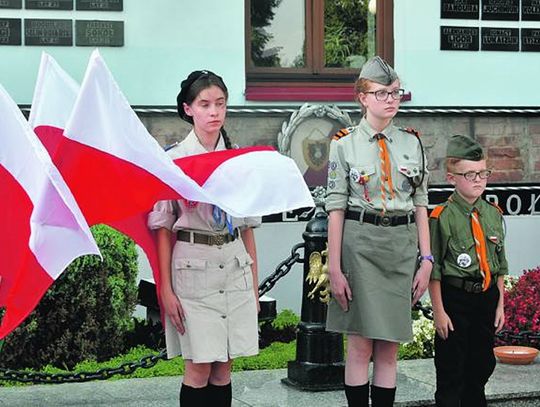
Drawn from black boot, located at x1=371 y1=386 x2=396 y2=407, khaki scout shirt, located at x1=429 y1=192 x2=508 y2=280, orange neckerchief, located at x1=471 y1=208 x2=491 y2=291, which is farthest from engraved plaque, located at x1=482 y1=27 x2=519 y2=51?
black boot, located at x1=371 y1=386 x2=396 y2=407

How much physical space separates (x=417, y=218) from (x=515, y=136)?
16.3ft

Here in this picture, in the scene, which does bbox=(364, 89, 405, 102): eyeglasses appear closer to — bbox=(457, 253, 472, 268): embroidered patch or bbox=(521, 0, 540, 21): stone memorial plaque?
bbox=(457, 253, 472, 268): embroidered patch

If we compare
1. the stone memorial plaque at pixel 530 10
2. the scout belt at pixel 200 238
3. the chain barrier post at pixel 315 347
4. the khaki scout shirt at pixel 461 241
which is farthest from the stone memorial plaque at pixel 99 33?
the scout belt at pixel 200 238

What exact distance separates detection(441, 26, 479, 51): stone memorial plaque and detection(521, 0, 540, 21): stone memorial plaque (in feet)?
1.58

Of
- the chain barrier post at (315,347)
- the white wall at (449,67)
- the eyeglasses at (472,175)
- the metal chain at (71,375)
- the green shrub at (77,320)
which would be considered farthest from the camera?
the white wall at (449,67)

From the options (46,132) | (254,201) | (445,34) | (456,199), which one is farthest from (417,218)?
(445,34)

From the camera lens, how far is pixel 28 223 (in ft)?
15.5

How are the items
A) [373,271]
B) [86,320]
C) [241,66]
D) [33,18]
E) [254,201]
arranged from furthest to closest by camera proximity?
1. [241,66]
2. [33,18]
3. [86,320]
4. [373,271]
5. [254,201]

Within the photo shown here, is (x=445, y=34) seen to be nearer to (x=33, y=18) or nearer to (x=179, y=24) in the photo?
(x=179, y=24)

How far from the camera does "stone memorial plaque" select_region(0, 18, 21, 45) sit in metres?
9.25

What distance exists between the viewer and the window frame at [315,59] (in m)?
10.2

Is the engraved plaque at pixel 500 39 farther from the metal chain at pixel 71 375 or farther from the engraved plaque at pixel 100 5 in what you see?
the metal chain at pixel 71 375

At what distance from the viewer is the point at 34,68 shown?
30.6 ft

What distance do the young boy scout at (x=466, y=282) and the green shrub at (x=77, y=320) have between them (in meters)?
2.73
